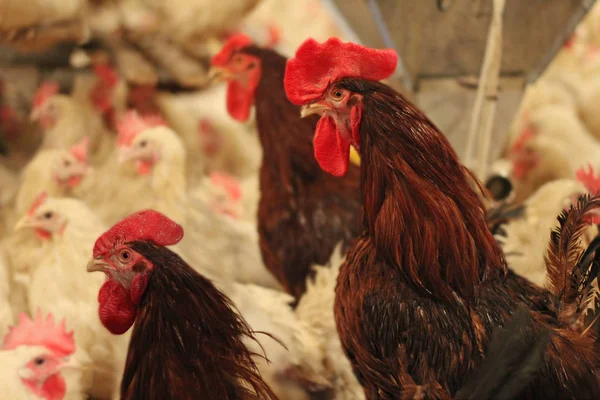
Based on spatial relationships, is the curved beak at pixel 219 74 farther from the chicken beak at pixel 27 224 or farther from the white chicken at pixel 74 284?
the chicken beak at pixel 27 224

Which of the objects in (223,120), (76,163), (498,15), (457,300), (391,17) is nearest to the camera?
(457,300)

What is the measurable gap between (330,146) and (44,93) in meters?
1.81

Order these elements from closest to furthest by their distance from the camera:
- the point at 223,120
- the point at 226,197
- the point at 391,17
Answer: the point at 391,17 < the point at 226,197 < the point at 223,120

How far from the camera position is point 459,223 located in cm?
89

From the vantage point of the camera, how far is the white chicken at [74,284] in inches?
50.4

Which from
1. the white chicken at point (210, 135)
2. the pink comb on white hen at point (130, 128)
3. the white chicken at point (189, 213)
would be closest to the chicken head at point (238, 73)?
the white chicken at point (189, 213)

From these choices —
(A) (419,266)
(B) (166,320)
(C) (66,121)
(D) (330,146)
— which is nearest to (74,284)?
(B) (166,320)

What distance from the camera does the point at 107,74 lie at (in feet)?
8.02

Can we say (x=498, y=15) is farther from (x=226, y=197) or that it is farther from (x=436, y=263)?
(x=226, y=197)

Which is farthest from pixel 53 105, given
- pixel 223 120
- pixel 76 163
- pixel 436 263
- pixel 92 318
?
pixel 436 263

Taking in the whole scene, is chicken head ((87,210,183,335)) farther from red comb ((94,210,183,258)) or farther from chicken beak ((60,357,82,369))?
chicken beak ((60,357,82,369))

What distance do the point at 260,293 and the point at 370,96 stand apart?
729 mm

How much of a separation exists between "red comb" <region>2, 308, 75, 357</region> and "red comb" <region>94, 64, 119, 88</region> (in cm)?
147

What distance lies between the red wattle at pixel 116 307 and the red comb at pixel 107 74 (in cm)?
173
